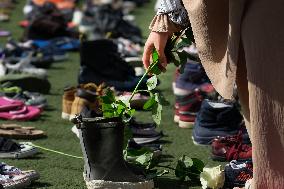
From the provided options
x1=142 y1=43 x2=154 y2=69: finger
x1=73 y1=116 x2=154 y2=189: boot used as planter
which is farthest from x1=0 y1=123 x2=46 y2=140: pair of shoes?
x1=142 y1=43 x2=154 y2=69: finger

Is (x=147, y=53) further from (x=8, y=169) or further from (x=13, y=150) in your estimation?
(x=13, y=150)

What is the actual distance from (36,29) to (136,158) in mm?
4101

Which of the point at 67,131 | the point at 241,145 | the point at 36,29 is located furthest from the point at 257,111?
the point at 36,29

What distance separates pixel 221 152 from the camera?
14.1ft

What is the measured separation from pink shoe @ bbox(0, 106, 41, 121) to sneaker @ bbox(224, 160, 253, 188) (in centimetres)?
186

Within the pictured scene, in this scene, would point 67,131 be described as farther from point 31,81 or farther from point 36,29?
point 36,29

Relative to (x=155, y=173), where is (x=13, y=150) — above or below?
below

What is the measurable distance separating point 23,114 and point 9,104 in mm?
112

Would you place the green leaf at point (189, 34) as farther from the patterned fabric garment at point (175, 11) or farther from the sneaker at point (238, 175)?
the sneaker at point (238, 175)

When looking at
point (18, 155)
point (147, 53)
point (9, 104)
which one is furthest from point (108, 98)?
point (9, 104)

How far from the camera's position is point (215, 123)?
15.4 feet

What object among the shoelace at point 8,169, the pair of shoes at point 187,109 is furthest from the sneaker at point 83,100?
the shoelace at point 8,169

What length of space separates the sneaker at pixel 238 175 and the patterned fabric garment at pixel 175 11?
2.55 feet

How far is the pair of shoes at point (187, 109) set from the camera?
16.8ft
